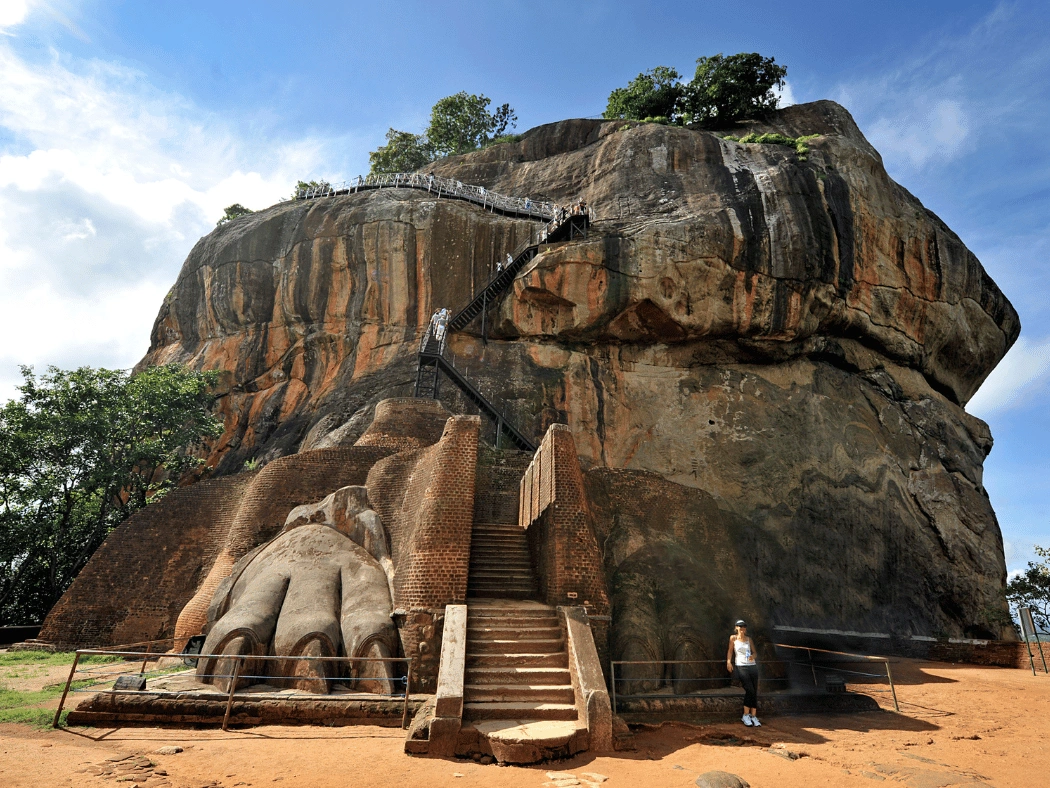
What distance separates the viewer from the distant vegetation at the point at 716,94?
35500mm

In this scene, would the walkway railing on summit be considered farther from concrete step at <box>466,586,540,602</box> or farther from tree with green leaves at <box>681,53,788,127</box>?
concrete step at <box>466,586,540,602</box>

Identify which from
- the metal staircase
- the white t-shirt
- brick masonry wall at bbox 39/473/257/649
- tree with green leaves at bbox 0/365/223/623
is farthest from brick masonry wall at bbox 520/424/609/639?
tree with green leaves at bbox 0/365/223/623

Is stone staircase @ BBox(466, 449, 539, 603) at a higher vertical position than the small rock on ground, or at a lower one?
higher

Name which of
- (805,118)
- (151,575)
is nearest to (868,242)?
(805,118)

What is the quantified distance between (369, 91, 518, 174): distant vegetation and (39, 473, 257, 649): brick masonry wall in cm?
3375

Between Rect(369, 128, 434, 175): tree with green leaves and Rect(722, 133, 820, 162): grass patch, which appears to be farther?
Rect(369, 128, 434, 175): tree with green leaves

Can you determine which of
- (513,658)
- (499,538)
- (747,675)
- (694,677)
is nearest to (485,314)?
(499,538)

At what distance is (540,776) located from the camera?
5766 millimetres

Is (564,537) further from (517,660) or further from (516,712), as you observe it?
(516,712)

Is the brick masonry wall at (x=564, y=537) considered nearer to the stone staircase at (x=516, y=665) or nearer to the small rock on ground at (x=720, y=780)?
the stone staircase at (x=516, y=665)

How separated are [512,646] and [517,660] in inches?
10.9

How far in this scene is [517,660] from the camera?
7.88m

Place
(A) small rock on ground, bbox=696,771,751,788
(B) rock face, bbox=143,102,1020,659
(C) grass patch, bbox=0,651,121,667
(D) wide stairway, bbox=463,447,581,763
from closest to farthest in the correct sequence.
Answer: (A) small rock on ground, bbox=696,771,751,788, (D) wide stairway, bbox=463,447,581,763, (C) grass patch, bbox=0,651,121,667, (B) rock face, bbox=143,102,1020,659

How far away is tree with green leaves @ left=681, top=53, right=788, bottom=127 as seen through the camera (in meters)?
35.5
